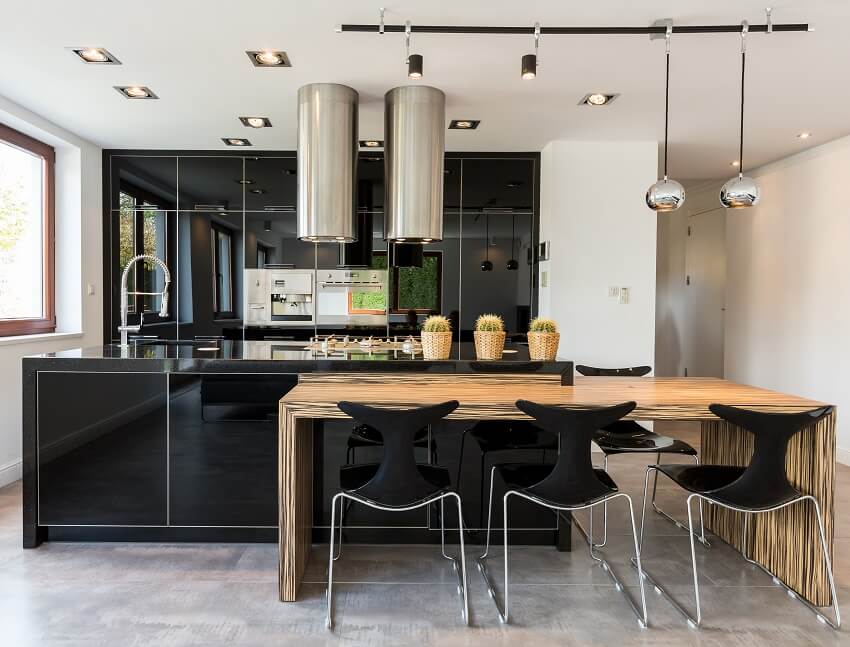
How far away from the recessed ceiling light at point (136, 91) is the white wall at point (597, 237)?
3.08 m

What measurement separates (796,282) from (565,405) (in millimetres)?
4107

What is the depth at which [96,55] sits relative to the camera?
3377 millimetres

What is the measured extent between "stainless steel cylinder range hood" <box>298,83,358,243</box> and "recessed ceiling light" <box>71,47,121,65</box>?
1.06 meters

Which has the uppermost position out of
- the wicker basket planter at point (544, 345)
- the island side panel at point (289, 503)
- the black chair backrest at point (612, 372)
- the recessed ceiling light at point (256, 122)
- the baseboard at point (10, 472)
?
the recessed ceiling light at point (256, 122)

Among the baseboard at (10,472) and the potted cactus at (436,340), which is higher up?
the potted cactus at (436,340)

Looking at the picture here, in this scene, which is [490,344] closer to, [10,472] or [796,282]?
[10,472]

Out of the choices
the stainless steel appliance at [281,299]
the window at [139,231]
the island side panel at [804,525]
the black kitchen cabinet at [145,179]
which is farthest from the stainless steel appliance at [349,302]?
the island side panel at [804,525]

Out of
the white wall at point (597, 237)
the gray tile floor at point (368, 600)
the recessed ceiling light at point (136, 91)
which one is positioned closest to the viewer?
the gray tile floor at point (368, 600)

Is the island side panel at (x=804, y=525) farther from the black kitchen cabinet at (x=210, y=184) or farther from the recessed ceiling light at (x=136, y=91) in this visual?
the black kitchen cabinet at (x=210, y=184)

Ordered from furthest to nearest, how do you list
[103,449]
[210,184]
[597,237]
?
[210,184] → [597,237] → [103,449]

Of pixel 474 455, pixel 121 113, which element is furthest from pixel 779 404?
pixel 121 113

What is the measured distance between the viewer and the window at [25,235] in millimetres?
4438

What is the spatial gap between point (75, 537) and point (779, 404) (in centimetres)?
339

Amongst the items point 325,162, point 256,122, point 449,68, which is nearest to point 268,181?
point 256,122
